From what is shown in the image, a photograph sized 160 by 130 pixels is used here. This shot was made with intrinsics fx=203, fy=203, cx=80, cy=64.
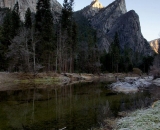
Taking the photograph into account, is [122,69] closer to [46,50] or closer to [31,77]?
[46,50]

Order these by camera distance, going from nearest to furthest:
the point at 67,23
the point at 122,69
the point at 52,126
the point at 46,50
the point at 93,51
→ the point at 52,126
the point at 46,50
the point at 67,23
the point at 93,51
the point at 122,69

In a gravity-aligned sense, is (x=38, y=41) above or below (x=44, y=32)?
below

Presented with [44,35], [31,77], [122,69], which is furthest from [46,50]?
[122,69]

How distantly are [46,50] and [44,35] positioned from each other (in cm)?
427

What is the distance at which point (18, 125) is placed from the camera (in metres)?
13.8

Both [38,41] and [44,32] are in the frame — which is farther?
[44,32]

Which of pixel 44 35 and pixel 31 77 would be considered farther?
pixel 44 35

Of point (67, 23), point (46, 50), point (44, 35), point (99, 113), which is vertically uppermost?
point (67, 23)

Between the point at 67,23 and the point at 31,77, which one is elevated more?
the point at 67,23

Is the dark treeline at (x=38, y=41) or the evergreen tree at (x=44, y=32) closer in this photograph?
the dark treeline at (x=38, y=41)

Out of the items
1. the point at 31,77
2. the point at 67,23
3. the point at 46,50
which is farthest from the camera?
the point at 67,23

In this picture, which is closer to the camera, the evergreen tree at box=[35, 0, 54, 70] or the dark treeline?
the dark treeline

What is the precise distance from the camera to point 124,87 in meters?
38.0

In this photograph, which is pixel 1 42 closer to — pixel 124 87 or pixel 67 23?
pixel 67 23
